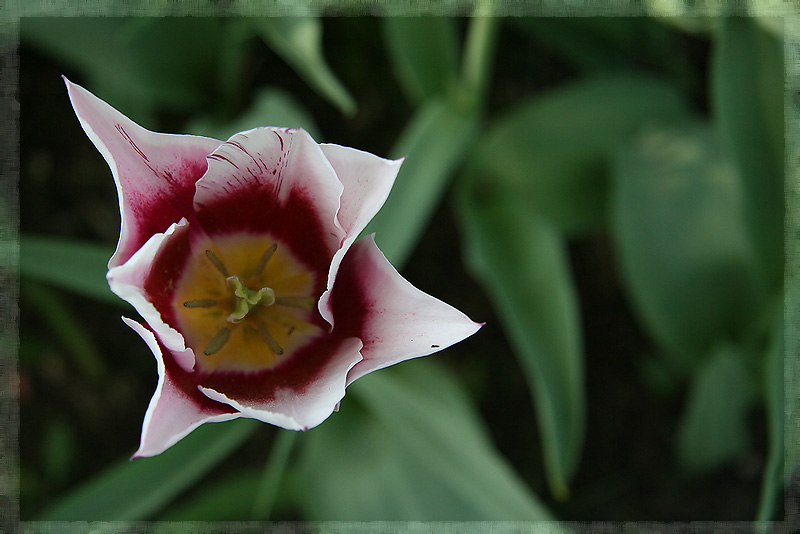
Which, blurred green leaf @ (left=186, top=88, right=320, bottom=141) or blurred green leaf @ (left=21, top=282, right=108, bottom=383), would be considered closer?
blurred green leaf @ (left=186, top=88, right=320, bottom=141)

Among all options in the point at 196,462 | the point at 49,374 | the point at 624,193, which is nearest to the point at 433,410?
the point at 196,462

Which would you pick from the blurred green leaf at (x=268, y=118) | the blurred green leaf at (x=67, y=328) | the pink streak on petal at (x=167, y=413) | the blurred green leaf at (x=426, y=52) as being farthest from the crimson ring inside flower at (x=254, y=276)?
the blurred green leaf at (x=67, y=328)

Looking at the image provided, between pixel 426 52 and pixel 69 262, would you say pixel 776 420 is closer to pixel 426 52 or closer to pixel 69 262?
pixel 426 52

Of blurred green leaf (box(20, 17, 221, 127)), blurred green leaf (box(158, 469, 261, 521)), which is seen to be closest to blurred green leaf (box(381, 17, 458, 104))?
blurred green leaf (box(20, 17, 221, 127))

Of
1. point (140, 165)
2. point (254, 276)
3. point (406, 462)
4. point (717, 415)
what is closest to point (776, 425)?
point (717, 415)

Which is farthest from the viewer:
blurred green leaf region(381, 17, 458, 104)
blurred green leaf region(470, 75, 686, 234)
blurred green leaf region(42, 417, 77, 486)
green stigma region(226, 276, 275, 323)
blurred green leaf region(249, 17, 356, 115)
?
blurred green leaf region(42, 417, 77, 486)

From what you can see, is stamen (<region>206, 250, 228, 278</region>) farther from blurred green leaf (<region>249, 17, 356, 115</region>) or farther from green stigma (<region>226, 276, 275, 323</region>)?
blurred green leaf (<region>249, 17, 356, 115</region>)
